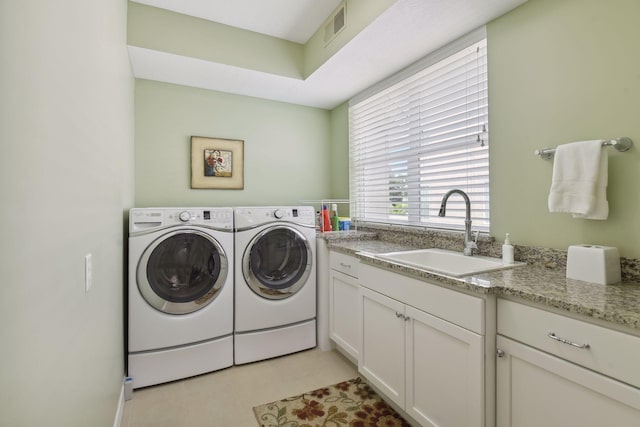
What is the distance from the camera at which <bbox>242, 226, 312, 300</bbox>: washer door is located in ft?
8.05

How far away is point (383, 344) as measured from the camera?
184 centimetres

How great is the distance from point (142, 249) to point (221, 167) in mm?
1144

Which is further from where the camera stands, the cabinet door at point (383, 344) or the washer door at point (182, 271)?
the washer door at point (182, 271)

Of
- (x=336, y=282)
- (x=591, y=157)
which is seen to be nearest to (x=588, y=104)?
(x=591, y=157)

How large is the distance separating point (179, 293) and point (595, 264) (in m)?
2.33

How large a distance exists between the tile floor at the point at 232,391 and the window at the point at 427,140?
131 cm

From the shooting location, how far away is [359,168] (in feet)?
10.4

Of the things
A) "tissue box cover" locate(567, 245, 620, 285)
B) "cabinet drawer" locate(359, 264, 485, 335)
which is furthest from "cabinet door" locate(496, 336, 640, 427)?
"tissue box cover" locate(567, 245, 620, 285)

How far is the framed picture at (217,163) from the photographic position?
115 inches

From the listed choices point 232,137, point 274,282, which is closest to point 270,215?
point 274,282

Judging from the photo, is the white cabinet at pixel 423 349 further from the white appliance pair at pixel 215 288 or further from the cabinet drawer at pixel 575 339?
the white appliance pair at pixel 215 288

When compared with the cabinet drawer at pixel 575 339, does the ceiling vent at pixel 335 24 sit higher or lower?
higher

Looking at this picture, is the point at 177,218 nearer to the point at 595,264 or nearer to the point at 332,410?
the point at 332,410

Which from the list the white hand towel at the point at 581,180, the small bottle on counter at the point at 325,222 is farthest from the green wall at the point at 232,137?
the white hand towel at the point at 581,180
